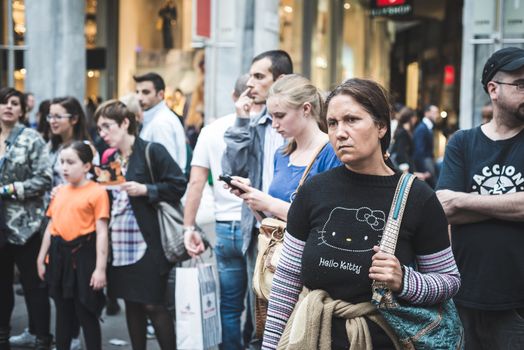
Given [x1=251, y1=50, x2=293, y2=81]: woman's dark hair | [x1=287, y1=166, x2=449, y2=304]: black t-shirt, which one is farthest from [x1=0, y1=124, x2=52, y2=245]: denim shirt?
[x1=287, y1=166, x2=449, y2=304]: black t-shirt

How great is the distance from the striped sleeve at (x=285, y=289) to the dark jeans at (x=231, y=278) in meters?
2.55

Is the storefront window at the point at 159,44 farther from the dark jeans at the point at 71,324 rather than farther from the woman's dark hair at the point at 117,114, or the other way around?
the dark jeans at the point at 71,324

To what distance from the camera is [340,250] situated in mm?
3047

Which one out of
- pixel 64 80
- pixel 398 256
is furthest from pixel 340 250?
pixel 64 80

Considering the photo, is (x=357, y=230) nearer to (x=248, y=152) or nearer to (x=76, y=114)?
(x=248, y=152)

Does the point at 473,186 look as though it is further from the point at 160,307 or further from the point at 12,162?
the point at 12,162

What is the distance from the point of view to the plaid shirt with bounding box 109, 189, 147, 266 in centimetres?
613

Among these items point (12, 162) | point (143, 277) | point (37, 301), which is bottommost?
point (37, 301)

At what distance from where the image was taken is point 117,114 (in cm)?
624

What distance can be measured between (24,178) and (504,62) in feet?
15.2

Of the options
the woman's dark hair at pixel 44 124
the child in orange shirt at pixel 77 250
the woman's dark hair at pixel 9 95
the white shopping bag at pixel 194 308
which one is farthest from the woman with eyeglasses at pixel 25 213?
the white shopping bag at pixel 194 308

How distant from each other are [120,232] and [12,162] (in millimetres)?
1547

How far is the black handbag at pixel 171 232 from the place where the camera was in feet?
19.9

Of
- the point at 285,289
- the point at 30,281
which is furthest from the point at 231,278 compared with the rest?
the point at 285,289
